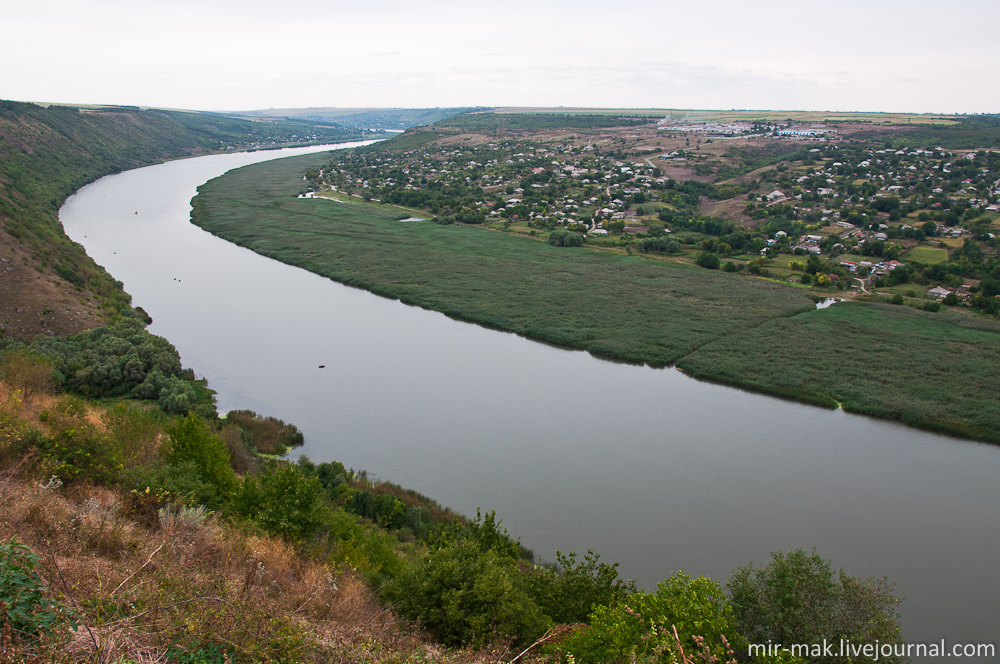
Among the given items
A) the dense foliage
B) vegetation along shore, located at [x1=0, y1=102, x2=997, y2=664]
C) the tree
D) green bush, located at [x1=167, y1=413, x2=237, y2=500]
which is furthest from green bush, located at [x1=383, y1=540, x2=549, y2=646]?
the dense foliage

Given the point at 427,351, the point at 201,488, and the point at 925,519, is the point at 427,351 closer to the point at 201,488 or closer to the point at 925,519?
the point at 201,488

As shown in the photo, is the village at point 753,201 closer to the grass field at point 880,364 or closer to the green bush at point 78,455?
the grass field at point 880,364

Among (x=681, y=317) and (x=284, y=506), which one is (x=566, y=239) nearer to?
(x=681, y=317)

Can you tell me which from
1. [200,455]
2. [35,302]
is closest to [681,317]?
[200,455]

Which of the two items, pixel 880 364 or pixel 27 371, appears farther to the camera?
pixel 880 364

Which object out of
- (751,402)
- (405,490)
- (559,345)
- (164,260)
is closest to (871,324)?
(751,402)

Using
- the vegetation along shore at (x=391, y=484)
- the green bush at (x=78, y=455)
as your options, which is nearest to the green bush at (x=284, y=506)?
the vegetation along shore at (x=391, y=484)

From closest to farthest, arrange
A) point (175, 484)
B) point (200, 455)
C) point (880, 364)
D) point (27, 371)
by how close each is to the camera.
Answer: point (175, 484)
point (200, 455)
point (27, 371)
point (880, 364)
